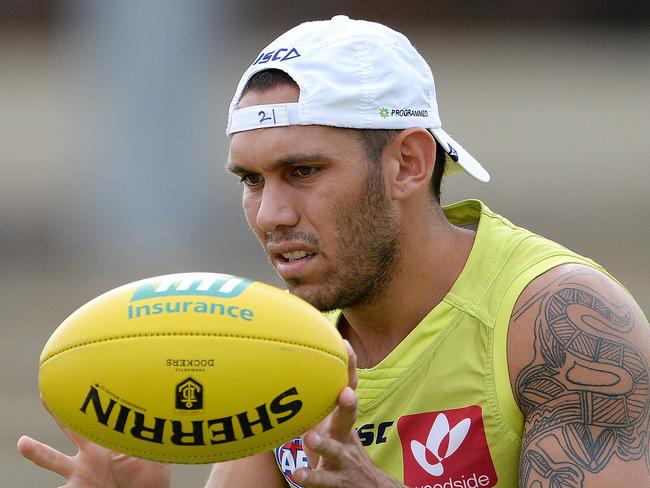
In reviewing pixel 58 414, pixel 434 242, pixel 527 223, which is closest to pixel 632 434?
pixel 434 242

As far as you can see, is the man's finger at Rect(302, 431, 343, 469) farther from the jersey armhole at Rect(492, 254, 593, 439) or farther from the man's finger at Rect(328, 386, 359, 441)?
the jersey armhole at Rect(492, 254, 593, 439)

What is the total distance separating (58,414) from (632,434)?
5.92ft

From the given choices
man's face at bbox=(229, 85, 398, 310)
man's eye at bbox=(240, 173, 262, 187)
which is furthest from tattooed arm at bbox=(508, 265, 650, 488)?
man's eye at bbox=(240, 173, 262, 187)

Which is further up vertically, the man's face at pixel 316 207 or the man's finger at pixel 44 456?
the man's face at pixel 316 207

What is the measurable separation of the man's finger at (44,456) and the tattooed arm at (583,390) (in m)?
1.53

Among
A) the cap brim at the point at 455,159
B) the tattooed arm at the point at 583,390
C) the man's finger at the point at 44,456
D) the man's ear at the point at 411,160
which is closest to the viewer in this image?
the tattooed arm at the point at 583,390

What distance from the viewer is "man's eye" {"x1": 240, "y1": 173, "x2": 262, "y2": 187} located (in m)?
4.14

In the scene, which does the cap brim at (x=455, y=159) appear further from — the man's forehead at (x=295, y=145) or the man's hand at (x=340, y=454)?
the man's hand at (x=340, y=454)

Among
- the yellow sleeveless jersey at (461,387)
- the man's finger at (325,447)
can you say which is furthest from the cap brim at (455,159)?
the man's finger at (325,447)

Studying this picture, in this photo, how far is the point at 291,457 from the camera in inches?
172

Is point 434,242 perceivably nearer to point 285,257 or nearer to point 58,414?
point 285,257

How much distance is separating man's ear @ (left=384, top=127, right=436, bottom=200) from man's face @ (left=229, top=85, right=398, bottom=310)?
9cm

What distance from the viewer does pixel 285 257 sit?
4.02m

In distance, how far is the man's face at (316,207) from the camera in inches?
157
